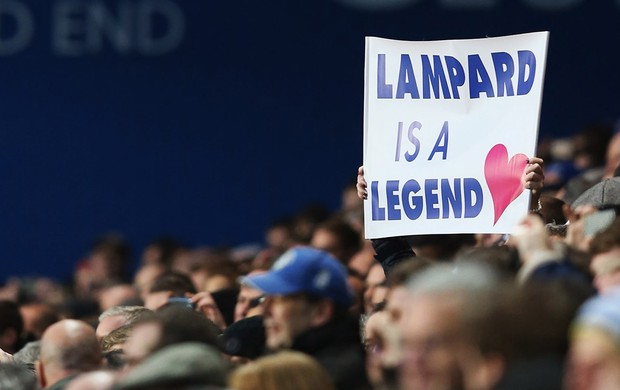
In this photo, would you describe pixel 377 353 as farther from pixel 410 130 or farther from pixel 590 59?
pixel 590 59

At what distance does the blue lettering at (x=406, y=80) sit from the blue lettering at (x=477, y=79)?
0.83 feet

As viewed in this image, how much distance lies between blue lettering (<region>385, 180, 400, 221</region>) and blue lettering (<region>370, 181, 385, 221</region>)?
0.03 metres

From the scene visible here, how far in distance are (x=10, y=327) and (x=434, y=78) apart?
308 cm

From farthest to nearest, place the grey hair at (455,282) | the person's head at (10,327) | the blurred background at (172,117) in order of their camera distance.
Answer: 1. the blurred background at (172,117)
2. the person's head at (10,327)
3. the grey hair at (455,282)

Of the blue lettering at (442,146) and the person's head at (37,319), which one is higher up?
the blue lettering at (442,146)

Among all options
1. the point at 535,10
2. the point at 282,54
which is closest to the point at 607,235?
the point at 535,10

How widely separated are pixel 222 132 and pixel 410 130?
8.81 meters

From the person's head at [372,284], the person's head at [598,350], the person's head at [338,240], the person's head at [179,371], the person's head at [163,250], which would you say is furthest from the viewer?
the person's head at [163,250]

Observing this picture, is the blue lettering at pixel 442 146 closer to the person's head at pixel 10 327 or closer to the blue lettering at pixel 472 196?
the blue lettering at pixel 472 196

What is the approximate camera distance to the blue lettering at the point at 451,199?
7648mm

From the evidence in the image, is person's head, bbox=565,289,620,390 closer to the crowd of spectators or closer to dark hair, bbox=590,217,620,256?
the crowd of spectators

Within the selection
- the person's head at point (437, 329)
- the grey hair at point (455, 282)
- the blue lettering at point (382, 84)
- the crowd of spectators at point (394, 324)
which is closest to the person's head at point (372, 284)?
the crowd of spectators at point (394, 324)

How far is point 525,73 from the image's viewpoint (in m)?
7.61

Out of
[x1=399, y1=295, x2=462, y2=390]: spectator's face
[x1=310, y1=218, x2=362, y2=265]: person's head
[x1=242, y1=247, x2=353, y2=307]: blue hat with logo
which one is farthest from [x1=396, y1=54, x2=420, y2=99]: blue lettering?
[x1=399, y1=295, x2=462, y2=390]: spectator's face
